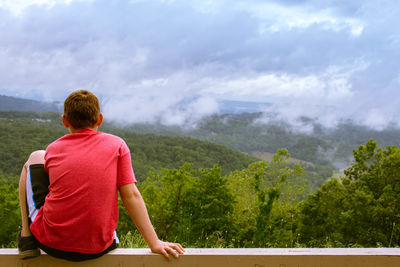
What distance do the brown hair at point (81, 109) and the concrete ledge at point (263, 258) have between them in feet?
1.97

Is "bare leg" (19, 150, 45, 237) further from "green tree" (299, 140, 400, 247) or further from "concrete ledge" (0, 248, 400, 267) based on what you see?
"green tree" (299, 140, 400, 247)

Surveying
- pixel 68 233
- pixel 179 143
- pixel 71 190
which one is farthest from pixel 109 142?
pixel 179 143

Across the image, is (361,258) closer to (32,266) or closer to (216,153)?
(32,266)

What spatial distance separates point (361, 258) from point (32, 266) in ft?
4.67

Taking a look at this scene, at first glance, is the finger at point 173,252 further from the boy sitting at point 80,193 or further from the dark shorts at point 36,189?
the dark shorts at point 36,189

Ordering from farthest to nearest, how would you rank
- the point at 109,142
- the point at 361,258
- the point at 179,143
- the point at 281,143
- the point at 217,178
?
the point at 281,143
the point at 179,143
the point at 217,178
the point at 109,142
the point at 361,258

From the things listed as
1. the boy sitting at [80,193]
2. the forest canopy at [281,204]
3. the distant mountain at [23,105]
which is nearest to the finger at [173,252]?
the boy sitting at [80,193]

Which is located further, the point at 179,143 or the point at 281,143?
the point at 281,143

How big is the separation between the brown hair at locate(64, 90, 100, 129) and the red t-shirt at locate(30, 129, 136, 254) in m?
0.09

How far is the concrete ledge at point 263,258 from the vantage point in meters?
1.37

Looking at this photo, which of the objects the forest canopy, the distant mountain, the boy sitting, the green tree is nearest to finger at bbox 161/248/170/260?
the boy sitting

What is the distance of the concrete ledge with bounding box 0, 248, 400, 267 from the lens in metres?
1.37

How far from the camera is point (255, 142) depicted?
144 meters

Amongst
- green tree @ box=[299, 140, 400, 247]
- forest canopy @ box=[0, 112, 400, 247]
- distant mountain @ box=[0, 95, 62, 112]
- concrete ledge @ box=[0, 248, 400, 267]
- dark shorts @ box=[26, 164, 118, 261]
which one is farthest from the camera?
distant mountain @ box=[0, 95, 62, 112]
